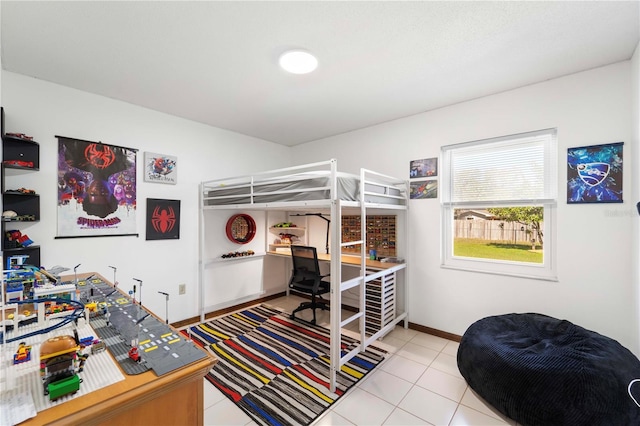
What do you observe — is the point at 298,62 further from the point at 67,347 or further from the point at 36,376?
the point at 36,376

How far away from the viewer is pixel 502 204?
2670 mm

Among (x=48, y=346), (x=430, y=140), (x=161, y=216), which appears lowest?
(x=48, y=346)

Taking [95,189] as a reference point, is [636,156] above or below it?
above

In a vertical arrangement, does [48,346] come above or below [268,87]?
below

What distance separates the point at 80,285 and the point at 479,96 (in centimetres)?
384

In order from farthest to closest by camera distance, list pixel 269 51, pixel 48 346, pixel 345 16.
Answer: pixel 269 51 → pixel 345 16 → pixel 48 346

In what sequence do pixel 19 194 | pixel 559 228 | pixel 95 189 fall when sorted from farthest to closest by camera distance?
pixel 95 189, pixel 559 228, pixel 19 194

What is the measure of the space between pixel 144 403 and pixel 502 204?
10.1 ft

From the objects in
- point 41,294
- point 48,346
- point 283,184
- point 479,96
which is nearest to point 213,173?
point 283,184

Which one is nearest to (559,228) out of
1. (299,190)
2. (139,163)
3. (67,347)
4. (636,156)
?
(636,156)

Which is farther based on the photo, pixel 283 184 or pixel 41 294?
pixel 283 184

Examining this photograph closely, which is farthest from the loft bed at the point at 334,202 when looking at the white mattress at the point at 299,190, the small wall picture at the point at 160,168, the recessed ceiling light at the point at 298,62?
the recessed ceiling light at the point at 298,62

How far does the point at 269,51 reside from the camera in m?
1.93

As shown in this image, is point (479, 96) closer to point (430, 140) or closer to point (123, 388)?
point (430, 140)
